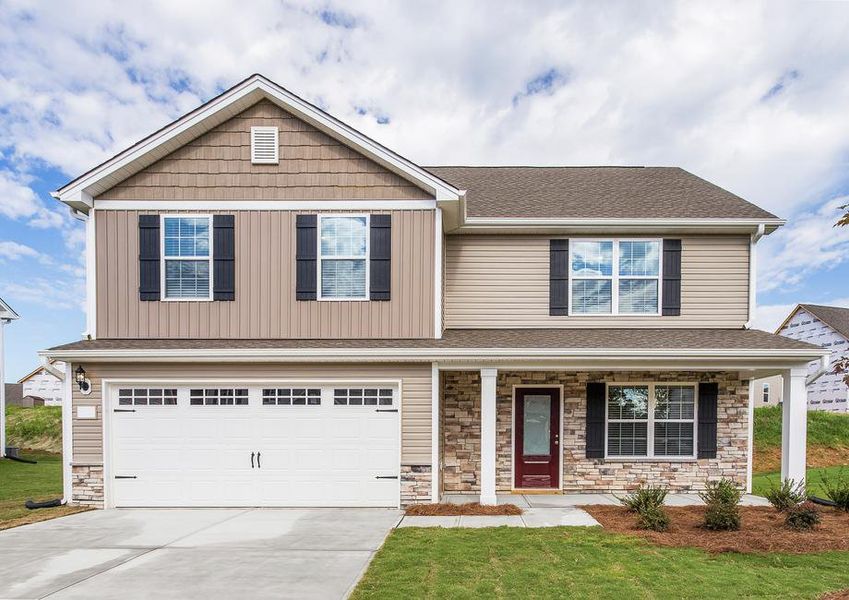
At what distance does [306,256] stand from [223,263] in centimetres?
147

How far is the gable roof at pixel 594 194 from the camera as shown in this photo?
35.1 ft

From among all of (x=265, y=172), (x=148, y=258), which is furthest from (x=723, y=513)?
(x=148, y=258)

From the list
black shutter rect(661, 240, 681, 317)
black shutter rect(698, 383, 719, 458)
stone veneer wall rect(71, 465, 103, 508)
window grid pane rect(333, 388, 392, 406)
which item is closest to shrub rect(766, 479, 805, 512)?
black shutter rect(698, 383, 719, 458)

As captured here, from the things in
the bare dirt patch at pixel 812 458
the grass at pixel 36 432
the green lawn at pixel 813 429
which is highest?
the green lawn at pixel 813 429

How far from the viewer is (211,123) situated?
31.8 ft

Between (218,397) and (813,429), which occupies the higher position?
(218,397)

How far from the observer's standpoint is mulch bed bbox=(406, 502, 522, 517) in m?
8.55

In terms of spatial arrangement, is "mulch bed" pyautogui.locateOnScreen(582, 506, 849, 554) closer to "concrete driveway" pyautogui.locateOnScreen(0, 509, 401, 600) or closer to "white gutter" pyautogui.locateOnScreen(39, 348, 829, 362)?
"white gutter" pyautogui.locateOnScreen(39, 348, 829, 362)

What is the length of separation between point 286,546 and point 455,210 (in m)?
6.07

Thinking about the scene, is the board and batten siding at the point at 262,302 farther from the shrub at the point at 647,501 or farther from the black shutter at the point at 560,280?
the shrub at the point at 647,501

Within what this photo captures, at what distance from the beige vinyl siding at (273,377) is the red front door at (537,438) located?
2.38 m

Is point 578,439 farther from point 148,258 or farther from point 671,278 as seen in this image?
point 148,258

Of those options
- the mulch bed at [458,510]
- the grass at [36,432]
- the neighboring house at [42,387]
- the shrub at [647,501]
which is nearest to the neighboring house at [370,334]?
the mulch bed at [458,510]

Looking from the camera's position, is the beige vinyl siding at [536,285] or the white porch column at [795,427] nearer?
the white porch column at [795,427]
